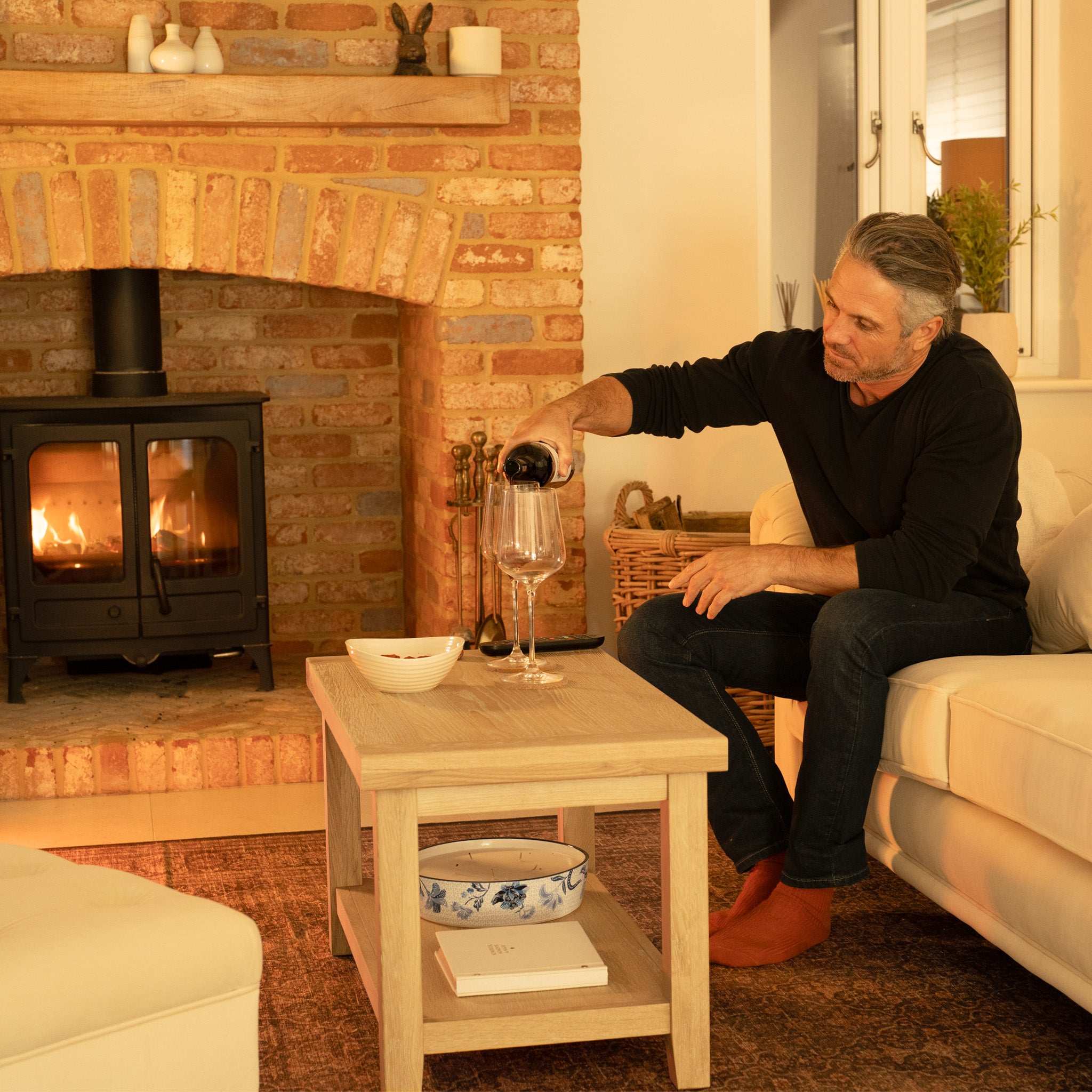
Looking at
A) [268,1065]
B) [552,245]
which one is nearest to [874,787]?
[268,1065]

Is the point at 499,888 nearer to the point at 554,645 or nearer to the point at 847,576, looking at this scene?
the point at 554,645

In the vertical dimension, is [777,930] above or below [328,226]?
below

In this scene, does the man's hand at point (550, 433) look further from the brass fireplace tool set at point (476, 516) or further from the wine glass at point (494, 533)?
the brass fireplace tool set at point (476, 516)

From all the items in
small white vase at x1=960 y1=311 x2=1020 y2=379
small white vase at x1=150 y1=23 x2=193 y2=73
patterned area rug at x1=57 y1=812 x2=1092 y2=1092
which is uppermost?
small white vase at x1=150 y1=23 x2=193 y2=73

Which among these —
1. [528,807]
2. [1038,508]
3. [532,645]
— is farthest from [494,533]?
[1038,508]

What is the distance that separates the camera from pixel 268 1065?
1.75 metres

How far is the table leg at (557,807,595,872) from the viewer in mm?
2107

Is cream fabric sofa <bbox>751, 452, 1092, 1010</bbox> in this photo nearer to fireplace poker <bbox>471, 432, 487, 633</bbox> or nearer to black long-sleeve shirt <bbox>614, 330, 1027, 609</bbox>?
black long-sleeve shirt <bbox>614, 330, 1027, 609</bbox>

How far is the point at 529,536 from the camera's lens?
1820 millimetres

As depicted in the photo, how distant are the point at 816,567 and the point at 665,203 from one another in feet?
4.99

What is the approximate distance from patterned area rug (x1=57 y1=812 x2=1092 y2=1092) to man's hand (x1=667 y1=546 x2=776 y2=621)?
536 mm

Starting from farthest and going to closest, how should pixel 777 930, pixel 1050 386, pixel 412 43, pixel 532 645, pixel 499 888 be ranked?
1. pixel 1050 386
2. pixel 412 43
3. pixel 777 930
4. pixel 532 645
5. pixel 499 888

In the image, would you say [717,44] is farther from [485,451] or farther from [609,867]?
[609,867]

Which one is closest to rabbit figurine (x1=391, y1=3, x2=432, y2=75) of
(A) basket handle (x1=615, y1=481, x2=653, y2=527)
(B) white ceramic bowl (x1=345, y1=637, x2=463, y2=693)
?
(A) basket handle (x1=615, y1=481, x2=653, y2=527)
